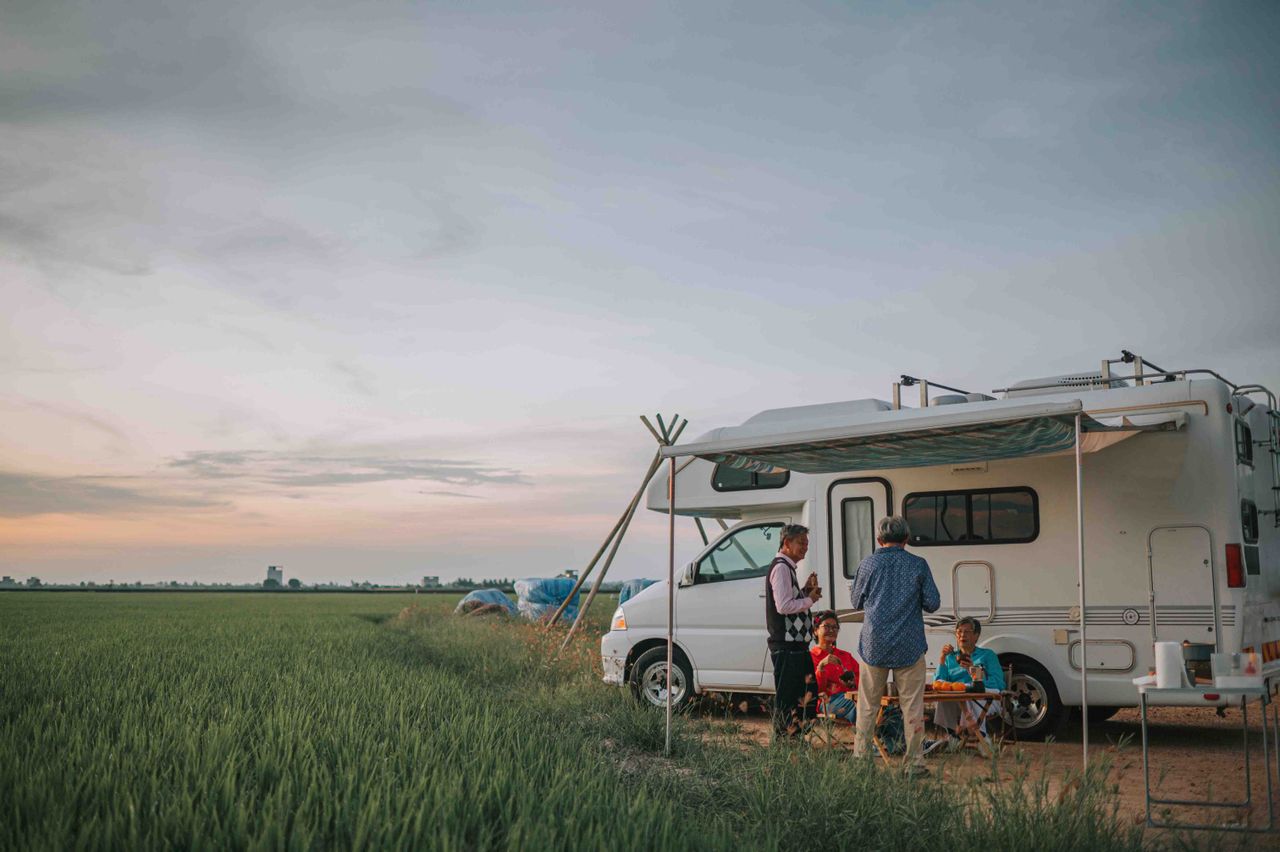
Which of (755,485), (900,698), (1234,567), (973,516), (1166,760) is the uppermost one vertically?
(755,485)

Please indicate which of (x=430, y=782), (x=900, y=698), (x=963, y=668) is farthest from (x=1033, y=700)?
(x=430, y=782)

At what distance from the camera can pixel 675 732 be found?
8.54 meters

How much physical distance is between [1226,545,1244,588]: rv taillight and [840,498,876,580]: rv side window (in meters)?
3.07

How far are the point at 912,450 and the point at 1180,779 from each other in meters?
3.14

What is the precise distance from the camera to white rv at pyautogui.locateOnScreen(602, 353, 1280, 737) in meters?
8.66

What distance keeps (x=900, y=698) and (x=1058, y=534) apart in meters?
2.79

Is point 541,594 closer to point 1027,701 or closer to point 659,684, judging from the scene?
point 659,684

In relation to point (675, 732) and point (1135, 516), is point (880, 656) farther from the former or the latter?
point (1135, 516)

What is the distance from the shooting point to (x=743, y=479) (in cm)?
1141

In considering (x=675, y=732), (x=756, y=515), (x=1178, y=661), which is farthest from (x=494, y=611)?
(x=1178, y=661)

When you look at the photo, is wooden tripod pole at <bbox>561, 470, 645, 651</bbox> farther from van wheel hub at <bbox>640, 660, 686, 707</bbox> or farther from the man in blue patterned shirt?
the man in blue patterned shirt

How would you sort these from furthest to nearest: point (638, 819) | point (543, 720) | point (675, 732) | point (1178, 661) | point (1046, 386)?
point (1046, 386), point (543, 720), point (675, 732), point (1178, 661), point (638, 819)

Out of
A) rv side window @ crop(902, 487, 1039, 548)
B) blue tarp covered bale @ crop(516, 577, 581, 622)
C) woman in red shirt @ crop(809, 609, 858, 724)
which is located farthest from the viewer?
blue tarp covered bale @ crop(516, 577, 581, 622)

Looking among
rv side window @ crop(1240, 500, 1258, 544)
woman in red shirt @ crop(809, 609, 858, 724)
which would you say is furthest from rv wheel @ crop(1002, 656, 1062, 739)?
rv side window @ crop(1240, 500, 1258, 544)
